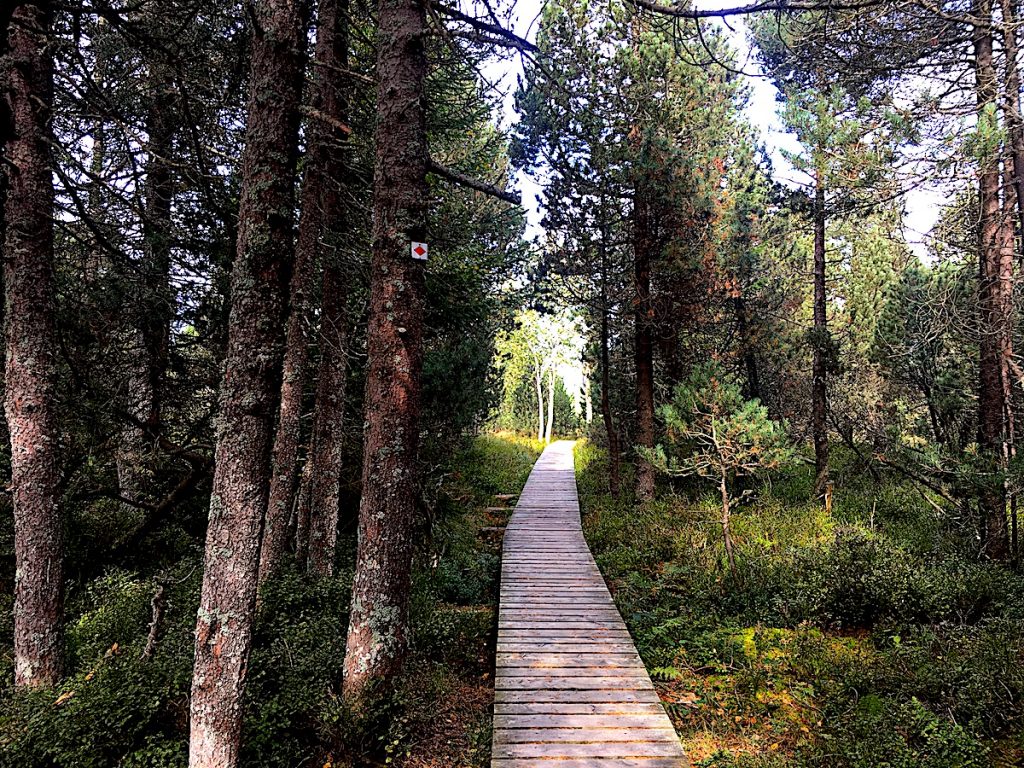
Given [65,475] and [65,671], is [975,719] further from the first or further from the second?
[65,475]

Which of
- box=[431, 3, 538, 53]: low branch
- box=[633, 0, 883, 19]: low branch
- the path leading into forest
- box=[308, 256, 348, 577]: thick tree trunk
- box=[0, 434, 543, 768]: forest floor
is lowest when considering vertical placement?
the path leading into forest

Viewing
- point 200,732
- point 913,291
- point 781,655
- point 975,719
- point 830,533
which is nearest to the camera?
point 200,732

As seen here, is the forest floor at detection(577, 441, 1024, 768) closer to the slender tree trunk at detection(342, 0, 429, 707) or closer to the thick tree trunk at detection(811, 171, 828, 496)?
the thick tree trunk at detection(811, 171, 828, 496)

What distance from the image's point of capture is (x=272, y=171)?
3496mm

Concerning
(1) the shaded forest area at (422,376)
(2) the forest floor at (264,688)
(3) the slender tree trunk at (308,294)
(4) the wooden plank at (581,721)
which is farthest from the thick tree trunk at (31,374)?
(4) the wooden plank at (581,721)

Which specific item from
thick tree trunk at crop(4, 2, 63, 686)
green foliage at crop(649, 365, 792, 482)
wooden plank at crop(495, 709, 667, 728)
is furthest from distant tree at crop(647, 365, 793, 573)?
thick tree trunk at crop(4, 2, 63, 686)

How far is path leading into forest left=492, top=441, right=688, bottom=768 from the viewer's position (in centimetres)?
421

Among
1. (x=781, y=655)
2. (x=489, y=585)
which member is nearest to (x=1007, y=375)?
(x=781, y=655)

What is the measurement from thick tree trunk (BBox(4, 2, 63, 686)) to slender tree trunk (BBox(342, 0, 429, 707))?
8.99ft

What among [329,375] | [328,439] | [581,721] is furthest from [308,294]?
[581,721]

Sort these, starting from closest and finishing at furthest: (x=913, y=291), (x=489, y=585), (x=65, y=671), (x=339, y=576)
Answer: (x=65, y=671) < (x=339, y=576) < (x=489, y=585) < (x=913, y=291)

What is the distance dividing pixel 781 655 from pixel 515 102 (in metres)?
11.9

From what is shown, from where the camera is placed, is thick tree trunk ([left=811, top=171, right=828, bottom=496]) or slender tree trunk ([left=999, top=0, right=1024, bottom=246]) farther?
thick tree trunk ([left=811, top=171, right=828, bottom=496])

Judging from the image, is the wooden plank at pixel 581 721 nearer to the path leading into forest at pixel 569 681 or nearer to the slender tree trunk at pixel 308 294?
the path leading into forest at pixel 569 681
